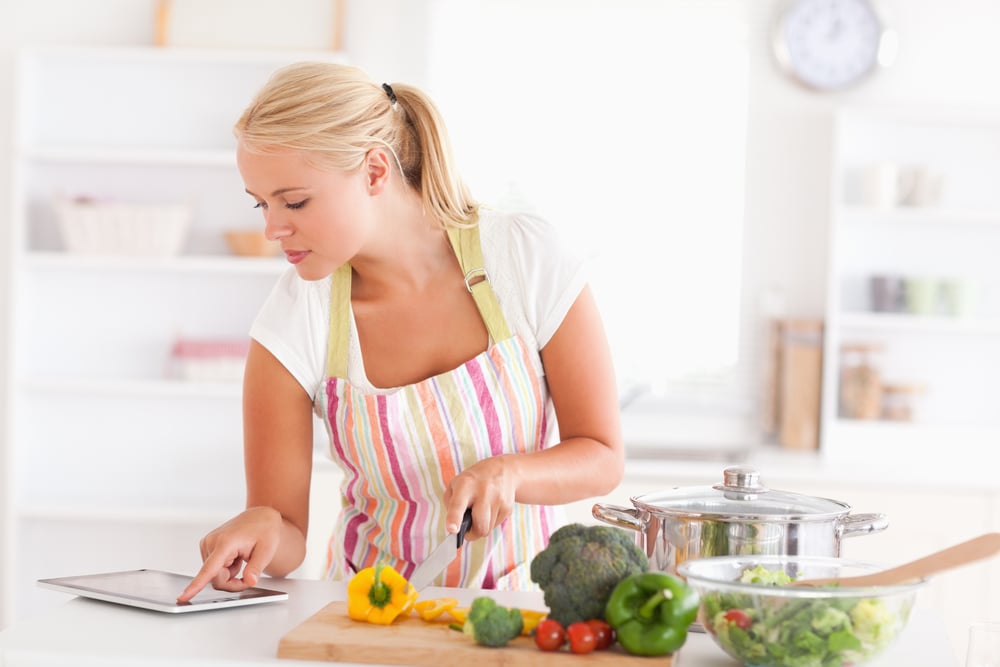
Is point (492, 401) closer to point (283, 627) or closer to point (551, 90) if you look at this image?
point (283, 627)

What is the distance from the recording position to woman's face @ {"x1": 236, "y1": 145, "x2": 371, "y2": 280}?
1577 mm

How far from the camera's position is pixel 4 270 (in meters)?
3.93

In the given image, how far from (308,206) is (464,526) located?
0.49 metres

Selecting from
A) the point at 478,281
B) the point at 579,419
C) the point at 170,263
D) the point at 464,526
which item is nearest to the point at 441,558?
the point at 464,526

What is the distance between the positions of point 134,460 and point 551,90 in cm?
181

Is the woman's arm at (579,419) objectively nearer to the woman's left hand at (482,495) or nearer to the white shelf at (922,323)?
the woman's left hand at (482,495)

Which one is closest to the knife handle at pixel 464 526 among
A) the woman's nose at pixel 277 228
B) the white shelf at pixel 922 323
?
the woman's nose at pixel 277 228

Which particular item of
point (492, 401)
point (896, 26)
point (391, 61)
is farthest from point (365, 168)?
point (896, 26)

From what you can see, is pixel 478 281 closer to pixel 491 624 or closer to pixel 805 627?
pixel 491 624

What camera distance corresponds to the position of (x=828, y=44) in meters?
3.82

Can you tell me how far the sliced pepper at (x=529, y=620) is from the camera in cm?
126

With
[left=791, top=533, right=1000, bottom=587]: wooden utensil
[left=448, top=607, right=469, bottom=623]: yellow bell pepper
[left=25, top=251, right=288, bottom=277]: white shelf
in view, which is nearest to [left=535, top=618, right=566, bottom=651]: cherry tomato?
[left=448, top=607, right=469, bottom=623]: yellow bell pepper

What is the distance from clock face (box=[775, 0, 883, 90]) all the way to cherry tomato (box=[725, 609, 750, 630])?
9.81ft

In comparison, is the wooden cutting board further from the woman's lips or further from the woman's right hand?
the woman's lips
